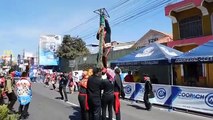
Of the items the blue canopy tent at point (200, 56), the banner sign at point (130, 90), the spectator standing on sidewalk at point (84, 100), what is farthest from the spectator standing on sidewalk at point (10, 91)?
the blue canopy tent at point (200, 56)

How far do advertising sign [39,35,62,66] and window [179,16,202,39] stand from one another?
166 feet

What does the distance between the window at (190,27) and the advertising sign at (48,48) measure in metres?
50.7

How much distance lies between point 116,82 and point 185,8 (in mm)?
15660

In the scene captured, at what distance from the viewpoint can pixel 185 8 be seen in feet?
83.4

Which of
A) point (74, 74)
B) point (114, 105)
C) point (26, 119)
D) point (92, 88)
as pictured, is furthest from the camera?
point (74, 74)

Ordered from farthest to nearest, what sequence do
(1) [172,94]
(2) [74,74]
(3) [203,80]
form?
(2) [74,74], (3) [203,80], (1) [172,94]

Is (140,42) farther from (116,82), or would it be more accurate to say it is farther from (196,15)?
(116,82)

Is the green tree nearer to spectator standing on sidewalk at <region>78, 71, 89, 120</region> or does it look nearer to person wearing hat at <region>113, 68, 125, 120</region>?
person wearing hat at <region>113, 68, 125, 120</region>

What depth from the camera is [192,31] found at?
2538 centimetres

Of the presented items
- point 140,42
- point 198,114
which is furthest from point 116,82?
point 140,42

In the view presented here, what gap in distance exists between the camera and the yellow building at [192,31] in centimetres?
2372

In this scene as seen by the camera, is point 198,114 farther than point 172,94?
No

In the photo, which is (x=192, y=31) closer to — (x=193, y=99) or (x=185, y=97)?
(x=185, y=97)

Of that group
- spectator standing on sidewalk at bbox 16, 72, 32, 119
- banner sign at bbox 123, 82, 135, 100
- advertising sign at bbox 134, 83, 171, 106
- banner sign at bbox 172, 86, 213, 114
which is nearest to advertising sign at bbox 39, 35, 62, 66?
banner sign at bbox 123, 82, 135, 100
